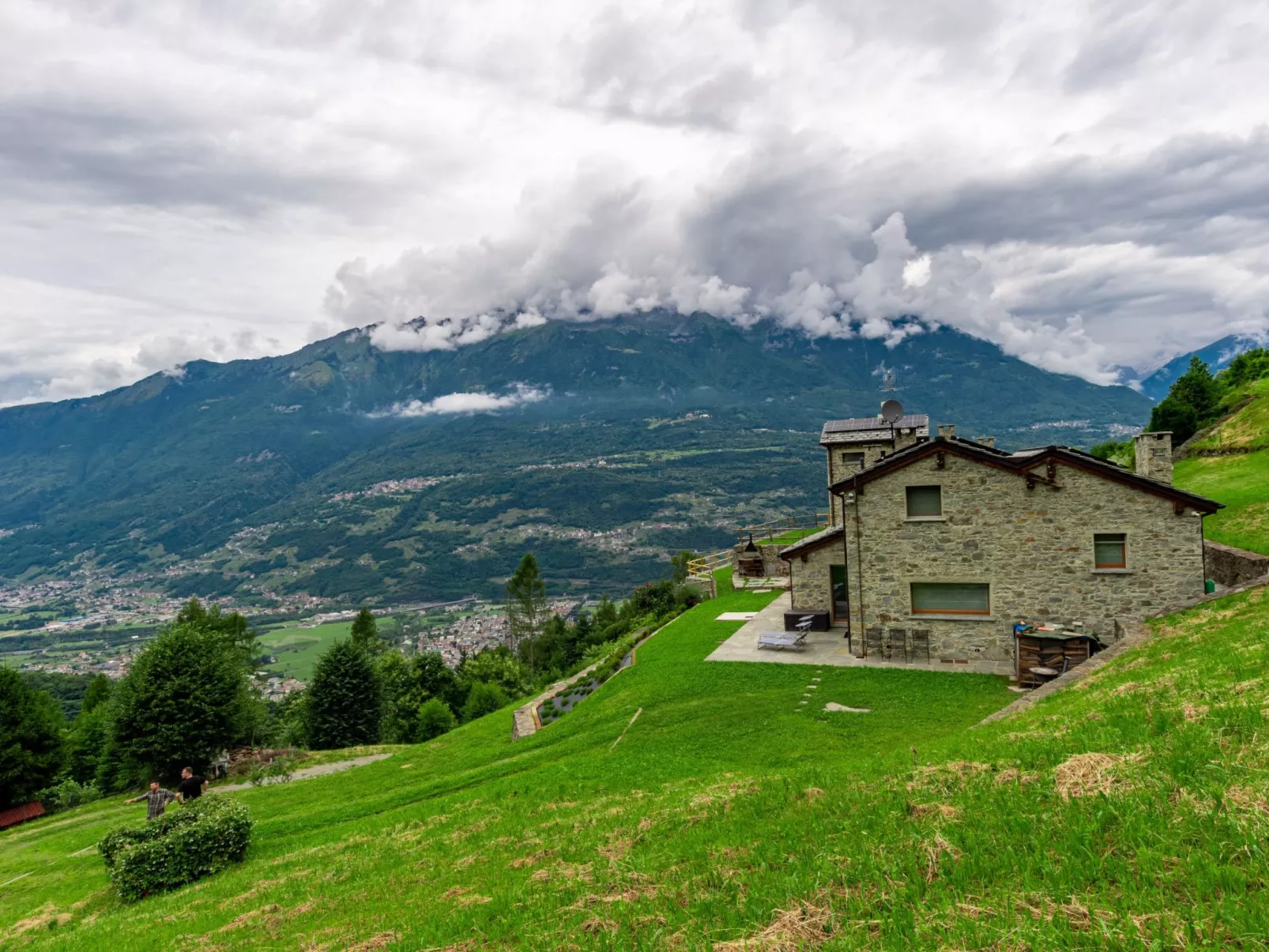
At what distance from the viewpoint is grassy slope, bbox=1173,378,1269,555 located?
25.9m

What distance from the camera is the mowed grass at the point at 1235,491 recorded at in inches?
990

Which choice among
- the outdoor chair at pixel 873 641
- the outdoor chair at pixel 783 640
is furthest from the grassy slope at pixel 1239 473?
the outdoor chair at pixel 783 640

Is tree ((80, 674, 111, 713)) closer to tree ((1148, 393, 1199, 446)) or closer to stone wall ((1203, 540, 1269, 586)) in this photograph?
stone wall ((1203, 540, 1269, 586))

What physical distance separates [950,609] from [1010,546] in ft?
9.42

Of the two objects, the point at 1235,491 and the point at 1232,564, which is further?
the point at 1235,491

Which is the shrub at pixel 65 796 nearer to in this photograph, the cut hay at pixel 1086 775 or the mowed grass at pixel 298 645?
the cut hay at pixel 1086 775

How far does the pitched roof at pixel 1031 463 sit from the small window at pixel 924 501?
1.08 m

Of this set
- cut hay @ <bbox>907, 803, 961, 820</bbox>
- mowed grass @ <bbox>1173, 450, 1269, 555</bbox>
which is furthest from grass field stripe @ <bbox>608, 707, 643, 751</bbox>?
mowed grass @ <bbox>1173, 450, 1269, 555</bbox>

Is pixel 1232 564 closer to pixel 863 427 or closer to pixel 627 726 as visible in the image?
pixel 863 427

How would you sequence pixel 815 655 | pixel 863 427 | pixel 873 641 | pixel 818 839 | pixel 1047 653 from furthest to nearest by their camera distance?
pixel 863 427, pixel 815 655, pixel 873 641, pixel 1047 653, pixel 818 839

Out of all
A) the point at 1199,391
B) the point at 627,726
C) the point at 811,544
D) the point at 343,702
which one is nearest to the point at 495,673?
the point at 343,702

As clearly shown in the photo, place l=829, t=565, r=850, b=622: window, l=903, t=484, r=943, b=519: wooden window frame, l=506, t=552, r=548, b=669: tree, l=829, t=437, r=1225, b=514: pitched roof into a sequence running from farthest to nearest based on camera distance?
l=506, t=552, r=548, b=669: tree
l=829, t=565, r=850, b=622: window
l=903, t=484, r=943, b=519: wooden window frame
l=829, t=437, r=1225, b=514: pitched roof

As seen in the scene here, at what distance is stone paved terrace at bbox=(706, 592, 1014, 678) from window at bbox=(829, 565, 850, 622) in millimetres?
1876

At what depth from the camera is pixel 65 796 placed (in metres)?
36.1
